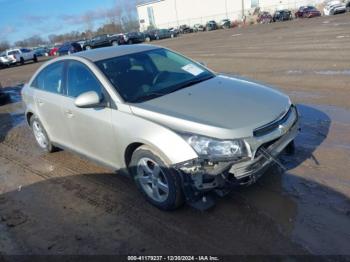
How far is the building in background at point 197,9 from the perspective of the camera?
69375 mm

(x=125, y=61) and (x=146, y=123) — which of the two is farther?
(x=125, y=61)

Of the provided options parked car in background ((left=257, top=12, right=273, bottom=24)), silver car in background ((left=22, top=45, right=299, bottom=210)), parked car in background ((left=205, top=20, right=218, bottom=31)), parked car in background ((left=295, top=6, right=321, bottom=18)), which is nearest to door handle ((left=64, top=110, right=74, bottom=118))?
silver car in background ((left=22, top=45, right=299, bottom=210))

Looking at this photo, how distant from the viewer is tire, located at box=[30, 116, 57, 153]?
606 cm

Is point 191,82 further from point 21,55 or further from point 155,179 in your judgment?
point 21,55

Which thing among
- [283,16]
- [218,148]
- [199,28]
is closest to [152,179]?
[218,148]

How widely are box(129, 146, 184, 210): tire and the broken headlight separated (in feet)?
1.23

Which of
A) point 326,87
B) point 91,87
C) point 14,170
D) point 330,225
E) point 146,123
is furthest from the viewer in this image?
point 326,87

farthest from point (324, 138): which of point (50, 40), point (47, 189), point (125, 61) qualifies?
point (50, 40)

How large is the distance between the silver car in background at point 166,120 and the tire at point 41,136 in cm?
58

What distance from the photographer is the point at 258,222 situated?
3.62 metres

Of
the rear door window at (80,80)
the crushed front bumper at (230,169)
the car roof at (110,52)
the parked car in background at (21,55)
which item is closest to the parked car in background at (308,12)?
the parked car in background at (21,55)

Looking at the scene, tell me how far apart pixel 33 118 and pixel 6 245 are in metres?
2.90

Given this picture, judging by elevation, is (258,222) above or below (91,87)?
below

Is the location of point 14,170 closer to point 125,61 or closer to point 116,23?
point 125,61
